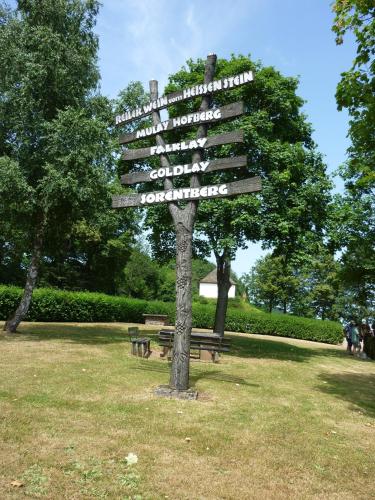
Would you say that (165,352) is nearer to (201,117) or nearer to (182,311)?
(182,311)

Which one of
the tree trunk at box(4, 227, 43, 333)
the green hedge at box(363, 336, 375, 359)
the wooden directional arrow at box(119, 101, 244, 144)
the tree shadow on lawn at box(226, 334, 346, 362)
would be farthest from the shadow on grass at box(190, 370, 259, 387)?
the green hedge at box(363, 336, 375, 359)

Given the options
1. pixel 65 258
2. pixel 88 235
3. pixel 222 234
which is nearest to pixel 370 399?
pixel 222 234

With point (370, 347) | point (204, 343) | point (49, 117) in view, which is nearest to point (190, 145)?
point (204, 343)

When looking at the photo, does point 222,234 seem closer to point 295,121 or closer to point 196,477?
point 295,121

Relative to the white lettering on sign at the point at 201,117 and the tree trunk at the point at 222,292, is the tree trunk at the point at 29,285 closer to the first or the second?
the tree trunk at the point at 222,292

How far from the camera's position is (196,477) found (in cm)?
464

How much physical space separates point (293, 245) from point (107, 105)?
903 centimetres

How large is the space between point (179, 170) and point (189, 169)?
0.87ft

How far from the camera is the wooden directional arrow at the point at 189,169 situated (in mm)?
8383

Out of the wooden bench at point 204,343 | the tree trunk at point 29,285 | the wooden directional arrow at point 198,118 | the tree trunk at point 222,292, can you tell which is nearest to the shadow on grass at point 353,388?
the wooden bench at point 204,343

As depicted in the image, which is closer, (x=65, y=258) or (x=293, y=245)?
(x=293, y=245)

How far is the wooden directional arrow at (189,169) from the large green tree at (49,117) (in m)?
5.50

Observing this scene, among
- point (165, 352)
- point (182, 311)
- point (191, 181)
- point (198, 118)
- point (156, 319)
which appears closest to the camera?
point (182, 311)

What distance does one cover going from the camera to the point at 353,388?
449 inches
